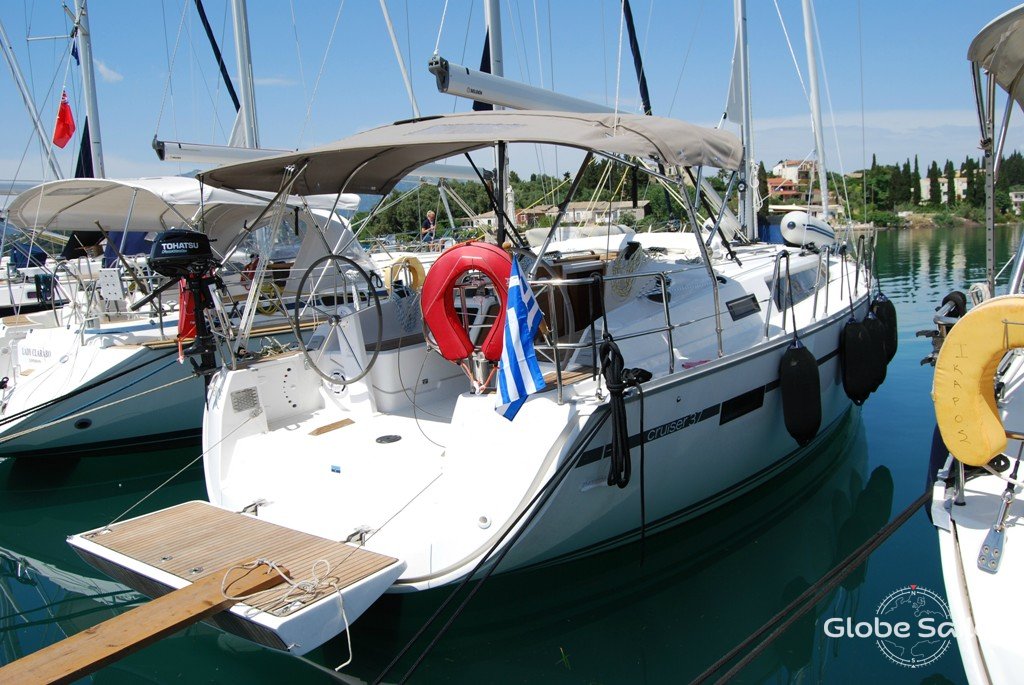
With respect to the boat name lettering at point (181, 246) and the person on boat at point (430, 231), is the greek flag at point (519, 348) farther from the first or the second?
the person on boat at point (430, 231)

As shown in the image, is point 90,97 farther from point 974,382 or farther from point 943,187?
point 943,187

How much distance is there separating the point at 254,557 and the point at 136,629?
2.36 feet

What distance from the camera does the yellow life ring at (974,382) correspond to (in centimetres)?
330

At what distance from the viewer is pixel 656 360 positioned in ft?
17.3

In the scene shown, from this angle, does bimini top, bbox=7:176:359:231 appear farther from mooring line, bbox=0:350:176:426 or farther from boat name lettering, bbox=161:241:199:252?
boat name lettering, bbox=161:241:199:252

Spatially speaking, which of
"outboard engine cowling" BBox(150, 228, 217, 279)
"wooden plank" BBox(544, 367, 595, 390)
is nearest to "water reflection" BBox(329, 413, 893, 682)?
"wooden plank" BBox(544, 367, 595, 390)

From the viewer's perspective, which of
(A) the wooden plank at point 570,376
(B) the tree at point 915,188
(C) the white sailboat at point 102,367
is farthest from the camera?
(B) the tree at point 915,188

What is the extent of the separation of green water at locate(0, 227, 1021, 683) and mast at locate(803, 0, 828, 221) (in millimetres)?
4092

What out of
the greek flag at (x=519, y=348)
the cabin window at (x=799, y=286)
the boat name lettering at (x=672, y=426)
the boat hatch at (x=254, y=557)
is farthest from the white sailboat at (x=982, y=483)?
the cabin window at (x=799, y=286)

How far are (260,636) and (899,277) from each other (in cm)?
2054

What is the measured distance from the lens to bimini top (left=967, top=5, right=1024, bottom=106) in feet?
13.0

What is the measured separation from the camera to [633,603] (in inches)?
189

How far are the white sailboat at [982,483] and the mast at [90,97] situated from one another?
14.3 meters

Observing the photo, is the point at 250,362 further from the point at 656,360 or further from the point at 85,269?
the point at 85,269
